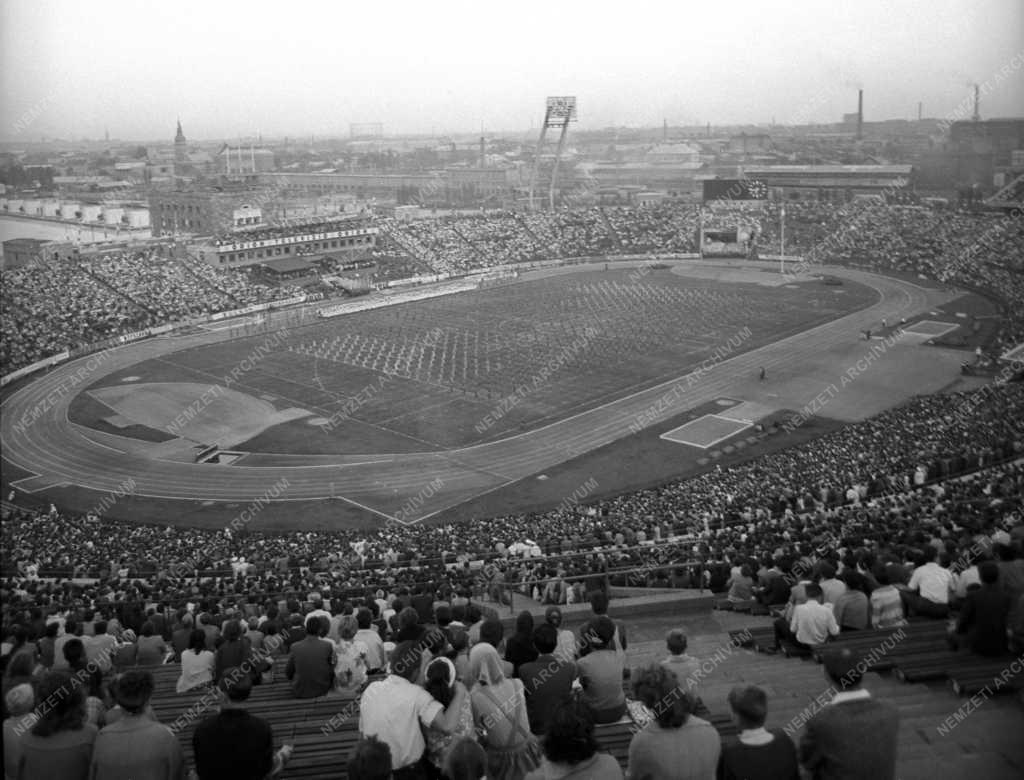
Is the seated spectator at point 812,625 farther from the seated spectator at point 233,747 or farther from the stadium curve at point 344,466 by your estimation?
the stadium curve at point 344,466

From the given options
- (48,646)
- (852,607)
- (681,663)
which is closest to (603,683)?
(681,663)

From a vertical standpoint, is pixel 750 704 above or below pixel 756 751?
above

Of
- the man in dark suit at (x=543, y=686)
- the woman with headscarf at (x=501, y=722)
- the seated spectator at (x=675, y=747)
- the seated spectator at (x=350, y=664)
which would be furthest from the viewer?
the seated spectator at (x=350, y=664)

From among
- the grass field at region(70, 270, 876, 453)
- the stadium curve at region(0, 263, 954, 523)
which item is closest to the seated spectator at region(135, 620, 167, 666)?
the stadium curve at region(0, 263, 954, 523)

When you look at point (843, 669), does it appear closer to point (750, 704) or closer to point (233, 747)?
point (750, 704)

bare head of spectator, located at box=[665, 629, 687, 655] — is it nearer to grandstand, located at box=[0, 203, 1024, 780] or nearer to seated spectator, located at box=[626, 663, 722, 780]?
grandstand, located at box=[0, 203, 1024, 780]

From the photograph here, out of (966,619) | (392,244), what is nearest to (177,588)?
(966,619)

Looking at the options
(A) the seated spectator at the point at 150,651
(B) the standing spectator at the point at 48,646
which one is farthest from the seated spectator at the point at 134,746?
(A) the seated spectator at the point at 150,651
